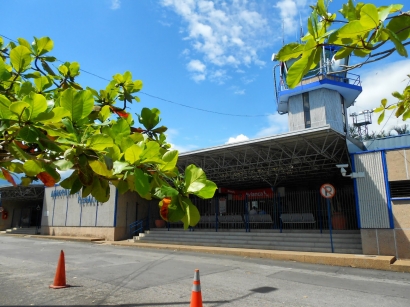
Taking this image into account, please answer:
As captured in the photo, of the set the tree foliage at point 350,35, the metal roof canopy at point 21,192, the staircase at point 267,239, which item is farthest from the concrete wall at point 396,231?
the metal roof canopy at point 21,192

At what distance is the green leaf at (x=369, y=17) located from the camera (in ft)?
3.83

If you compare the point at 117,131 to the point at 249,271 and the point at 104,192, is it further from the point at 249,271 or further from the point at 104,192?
the point at 249,271

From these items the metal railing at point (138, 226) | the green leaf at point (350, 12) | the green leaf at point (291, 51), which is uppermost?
the green leaf at point (350, 12)

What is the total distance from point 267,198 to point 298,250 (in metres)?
7.66

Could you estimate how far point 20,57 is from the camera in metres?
2.04

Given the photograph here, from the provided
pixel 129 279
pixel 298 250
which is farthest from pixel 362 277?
pixel 129 279

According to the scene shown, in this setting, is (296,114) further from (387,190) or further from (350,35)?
(350,35)

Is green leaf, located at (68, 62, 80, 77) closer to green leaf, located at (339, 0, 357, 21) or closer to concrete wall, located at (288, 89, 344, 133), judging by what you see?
green leaf, located at (339, 0, 357, 21)

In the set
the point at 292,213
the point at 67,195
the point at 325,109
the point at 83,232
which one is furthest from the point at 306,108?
the point at 67,195

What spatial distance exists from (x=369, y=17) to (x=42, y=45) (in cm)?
238

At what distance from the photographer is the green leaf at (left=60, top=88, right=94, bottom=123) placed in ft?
4.99

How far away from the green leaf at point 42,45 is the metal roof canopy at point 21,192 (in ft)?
100

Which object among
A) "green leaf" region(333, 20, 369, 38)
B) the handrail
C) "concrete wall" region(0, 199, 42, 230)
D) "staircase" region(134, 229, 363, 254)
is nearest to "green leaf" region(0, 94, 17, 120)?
"green leaf" region(333, 20, 369, 38)

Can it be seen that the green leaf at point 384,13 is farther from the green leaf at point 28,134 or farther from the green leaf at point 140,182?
the green leaf at point 28,134
